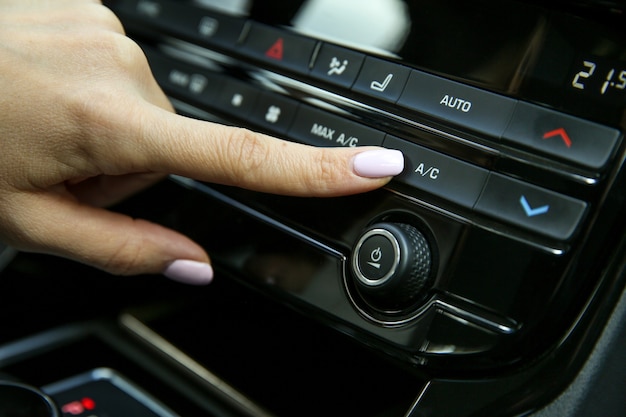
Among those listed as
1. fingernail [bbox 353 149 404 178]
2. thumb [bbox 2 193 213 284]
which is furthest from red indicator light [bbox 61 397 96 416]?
fingernail [bbox 353 149 404 178]

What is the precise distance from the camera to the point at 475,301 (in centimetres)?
53

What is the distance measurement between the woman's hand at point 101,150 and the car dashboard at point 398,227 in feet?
0.11

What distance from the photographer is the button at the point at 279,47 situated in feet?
2.10

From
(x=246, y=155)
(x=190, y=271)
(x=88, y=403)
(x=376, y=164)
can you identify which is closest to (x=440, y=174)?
(x=376, y=164)

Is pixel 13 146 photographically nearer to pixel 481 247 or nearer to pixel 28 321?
pixel 28 321

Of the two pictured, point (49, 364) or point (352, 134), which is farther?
point (49, 364)

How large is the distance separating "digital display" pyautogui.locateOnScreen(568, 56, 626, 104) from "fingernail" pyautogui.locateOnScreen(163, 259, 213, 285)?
0.36 metres

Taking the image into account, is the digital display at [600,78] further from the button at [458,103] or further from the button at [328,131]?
the button at [328,131]

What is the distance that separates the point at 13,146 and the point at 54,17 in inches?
5.4

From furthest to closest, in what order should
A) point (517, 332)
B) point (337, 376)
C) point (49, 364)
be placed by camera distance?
point (49, 364), point (337, 376), point (517, 332)

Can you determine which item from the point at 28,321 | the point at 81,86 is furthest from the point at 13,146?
the point at 28,321

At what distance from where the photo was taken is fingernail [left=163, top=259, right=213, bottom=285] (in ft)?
2.20

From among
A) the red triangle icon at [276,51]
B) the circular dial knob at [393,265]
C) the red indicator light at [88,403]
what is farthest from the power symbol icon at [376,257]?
the red indicator light at [88,403]

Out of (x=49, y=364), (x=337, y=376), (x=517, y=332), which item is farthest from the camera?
(x=49, y=364)
